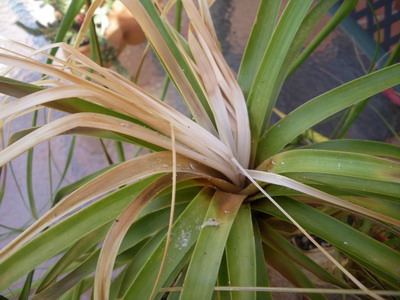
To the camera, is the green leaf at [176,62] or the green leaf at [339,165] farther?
the green leaf at [176,62]

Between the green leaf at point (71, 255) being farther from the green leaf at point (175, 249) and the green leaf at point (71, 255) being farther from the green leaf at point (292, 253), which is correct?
the green leaf at point (292, 253)

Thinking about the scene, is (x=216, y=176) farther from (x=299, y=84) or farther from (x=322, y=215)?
(x=299, y=84)

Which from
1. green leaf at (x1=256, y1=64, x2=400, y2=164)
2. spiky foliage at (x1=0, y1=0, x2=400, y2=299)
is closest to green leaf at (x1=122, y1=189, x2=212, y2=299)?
spiky foliage at (x1=0, y1=0, x2=400, y2=299)

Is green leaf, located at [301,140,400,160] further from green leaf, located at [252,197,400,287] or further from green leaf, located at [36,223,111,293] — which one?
green leaf, located at [36,223,111,293]

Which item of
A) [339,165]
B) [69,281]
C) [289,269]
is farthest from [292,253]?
[69,281]

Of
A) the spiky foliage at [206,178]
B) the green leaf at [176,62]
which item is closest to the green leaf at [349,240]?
the spiky foliage at [206,178]

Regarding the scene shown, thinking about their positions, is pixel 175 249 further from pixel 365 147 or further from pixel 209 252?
pixel 365 147

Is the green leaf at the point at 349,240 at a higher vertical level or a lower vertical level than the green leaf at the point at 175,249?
higher
